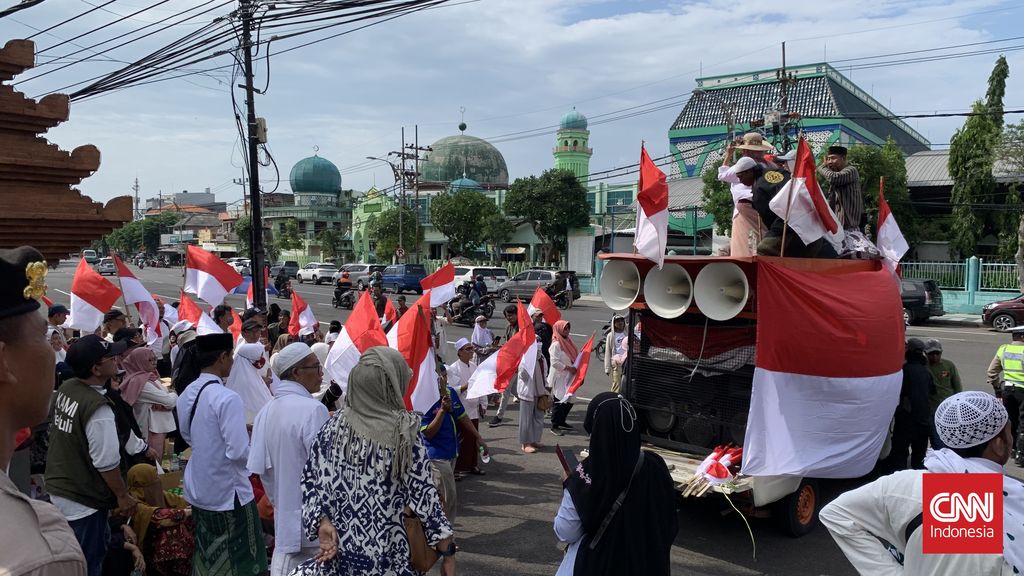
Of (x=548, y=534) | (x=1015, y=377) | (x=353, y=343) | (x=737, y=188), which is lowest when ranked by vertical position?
(x=548, y=534)

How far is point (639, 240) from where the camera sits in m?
5.98

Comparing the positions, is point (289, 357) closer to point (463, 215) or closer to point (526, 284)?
point (526, 284)

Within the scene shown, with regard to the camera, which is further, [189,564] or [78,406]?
[189,564]

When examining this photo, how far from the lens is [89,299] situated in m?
9.53

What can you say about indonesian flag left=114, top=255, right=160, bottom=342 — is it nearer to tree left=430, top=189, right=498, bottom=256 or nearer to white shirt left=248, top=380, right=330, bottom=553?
white shirt left=248, top=380, right=330, bottom=553

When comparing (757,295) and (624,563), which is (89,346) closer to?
(624,563)

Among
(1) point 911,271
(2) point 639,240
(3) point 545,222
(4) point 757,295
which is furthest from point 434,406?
(3) point 545,222

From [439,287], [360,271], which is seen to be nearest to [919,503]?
[439,287]

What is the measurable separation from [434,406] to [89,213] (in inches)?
118

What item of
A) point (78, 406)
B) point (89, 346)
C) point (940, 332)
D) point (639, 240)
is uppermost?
point (639, 240)

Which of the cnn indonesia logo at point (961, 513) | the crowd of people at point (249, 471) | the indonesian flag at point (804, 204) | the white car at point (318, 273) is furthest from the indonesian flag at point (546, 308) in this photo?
the white car at point (318, 273)

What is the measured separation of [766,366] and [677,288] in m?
1.11

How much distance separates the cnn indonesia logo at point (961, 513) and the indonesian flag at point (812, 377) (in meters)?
2.96

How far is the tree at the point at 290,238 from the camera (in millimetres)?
61406
